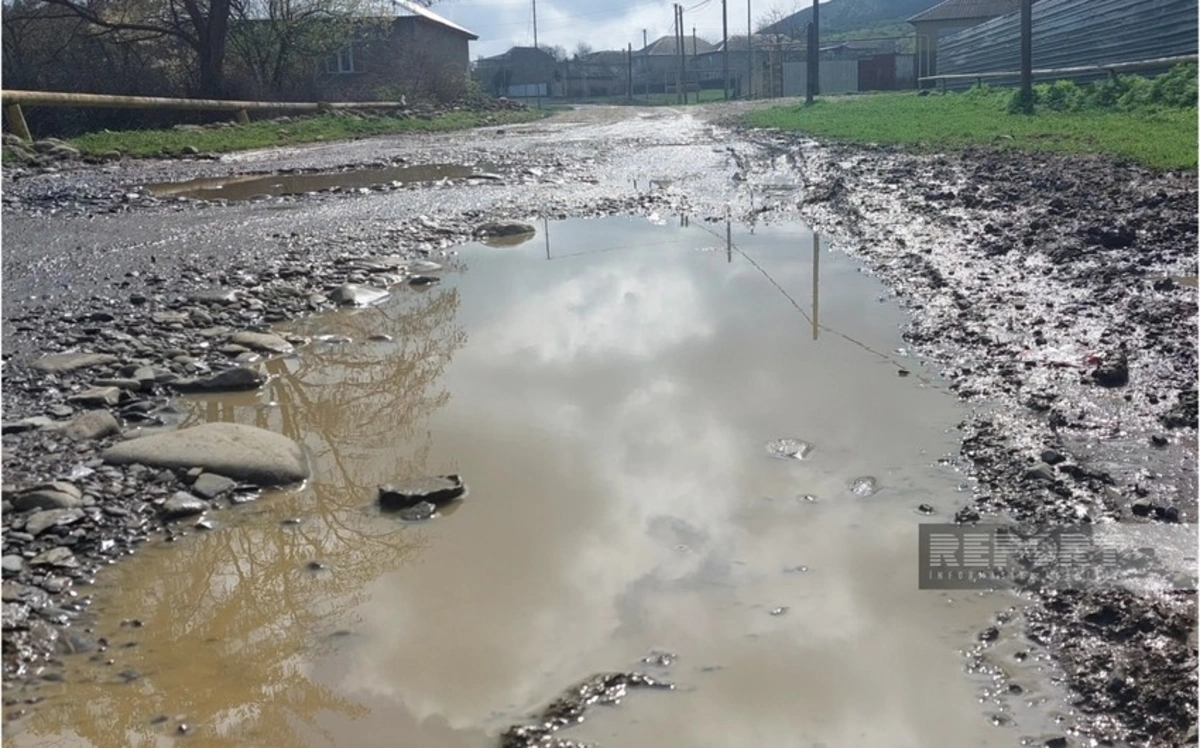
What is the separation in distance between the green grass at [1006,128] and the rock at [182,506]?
820 cm

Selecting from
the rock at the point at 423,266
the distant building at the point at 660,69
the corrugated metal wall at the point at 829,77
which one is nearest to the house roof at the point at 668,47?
the distant building at the point at 660,69

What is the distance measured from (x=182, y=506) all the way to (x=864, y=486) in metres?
2.39

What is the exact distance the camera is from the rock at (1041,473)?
3742 mm

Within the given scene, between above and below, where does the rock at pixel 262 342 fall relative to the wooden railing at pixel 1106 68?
below

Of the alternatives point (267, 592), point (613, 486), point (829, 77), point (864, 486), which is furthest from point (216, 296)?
point (829, 77)

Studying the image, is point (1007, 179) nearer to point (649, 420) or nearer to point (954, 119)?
point (649, 420)

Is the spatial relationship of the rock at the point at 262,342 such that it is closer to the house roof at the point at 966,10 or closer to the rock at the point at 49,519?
the rock at the point at 49,519

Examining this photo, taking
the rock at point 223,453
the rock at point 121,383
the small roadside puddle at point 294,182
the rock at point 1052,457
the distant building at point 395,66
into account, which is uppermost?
the distant building at point 395,66

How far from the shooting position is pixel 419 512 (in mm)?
3863

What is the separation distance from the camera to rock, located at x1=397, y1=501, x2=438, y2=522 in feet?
12.6

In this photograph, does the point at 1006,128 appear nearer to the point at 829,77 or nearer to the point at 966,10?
the point at 829,77

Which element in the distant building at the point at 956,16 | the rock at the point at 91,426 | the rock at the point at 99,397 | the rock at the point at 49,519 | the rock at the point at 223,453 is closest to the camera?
the rock at the point at 49,519

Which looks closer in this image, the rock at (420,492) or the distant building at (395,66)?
the rock at (420,492)

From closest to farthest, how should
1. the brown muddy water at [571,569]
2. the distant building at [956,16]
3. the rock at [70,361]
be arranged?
the brown muddy water at [571,569] → the rock at [70,361] → the distant building at [956,16]
